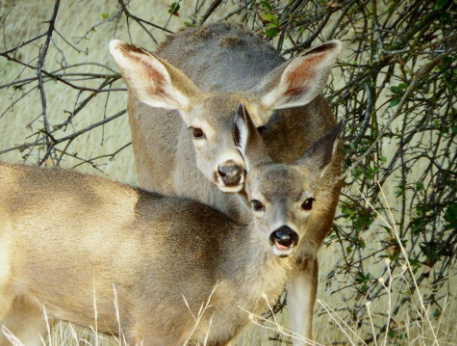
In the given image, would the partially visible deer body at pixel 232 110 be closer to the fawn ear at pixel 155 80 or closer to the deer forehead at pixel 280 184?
the fawn ear at pixel 155 80

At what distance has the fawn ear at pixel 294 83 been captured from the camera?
21.5ft

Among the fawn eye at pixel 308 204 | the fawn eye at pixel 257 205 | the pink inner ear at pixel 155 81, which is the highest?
the pink inner ear at pixel 155 81

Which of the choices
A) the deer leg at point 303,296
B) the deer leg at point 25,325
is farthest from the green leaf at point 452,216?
the deer leg at point 25,325

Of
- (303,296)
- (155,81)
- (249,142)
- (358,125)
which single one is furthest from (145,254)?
(358,125)

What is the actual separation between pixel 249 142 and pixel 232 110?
1.79ft

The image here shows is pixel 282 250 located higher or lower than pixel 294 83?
lower

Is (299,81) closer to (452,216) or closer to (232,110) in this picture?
(232,110)

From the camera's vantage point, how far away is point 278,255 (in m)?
5.57

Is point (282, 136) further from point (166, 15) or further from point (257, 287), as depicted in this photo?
point (166, 15)

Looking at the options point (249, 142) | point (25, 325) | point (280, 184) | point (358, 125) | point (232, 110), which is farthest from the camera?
point (358, 125)

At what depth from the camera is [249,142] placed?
5.95 m

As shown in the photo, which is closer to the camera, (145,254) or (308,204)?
(308,204)

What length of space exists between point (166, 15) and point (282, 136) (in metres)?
7.60

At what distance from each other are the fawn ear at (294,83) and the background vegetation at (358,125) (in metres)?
0.20
